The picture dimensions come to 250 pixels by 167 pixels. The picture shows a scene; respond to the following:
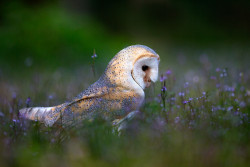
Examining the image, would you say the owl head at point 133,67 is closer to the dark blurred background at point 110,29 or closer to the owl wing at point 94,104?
the owl wing at point 94,104

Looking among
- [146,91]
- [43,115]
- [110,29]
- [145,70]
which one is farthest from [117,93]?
[110,29]

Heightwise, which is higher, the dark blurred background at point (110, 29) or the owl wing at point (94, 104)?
the dark blurred background at point (110, 29)

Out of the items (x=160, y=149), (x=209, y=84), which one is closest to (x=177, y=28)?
(x=209, y=84)

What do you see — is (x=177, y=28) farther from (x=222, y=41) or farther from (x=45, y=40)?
(x=45, y=40)

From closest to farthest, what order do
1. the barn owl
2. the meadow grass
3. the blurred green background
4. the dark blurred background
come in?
the meadow grass < the blurred green background < the barn owl < the dark blurred background

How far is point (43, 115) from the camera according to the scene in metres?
3.36

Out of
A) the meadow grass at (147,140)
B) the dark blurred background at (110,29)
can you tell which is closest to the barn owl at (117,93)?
the meadow grass at (147,140)

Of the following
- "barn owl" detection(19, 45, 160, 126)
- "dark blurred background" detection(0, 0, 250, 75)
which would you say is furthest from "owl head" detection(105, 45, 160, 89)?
"dark blurred background" detection(0, 0, 250, 75)

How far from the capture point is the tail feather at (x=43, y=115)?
3195mm

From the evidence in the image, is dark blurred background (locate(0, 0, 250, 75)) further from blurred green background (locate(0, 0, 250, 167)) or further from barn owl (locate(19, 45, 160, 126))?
barn owl (locate(19, 45, 160, 126))

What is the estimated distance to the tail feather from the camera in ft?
10.5

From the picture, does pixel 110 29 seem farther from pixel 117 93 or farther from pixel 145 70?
pixel 117 93

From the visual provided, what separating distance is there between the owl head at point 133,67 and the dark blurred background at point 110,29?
14.5 feet

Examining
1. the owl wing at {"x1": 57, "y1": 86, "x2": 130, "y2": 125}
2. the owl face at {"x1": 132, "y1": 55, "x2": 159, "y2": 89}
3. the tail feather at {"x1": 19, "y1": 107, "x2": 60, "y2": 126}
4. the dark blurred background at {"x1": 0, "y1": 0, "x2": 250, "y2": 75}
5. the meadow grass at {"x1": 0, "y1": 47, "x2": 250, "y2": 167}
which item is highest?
the dark blurred background at {"x1": 0, "y1": 0, "x2": 250, "y2": 75}
